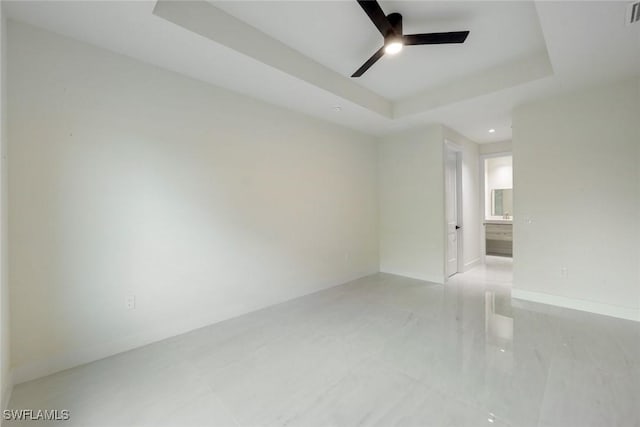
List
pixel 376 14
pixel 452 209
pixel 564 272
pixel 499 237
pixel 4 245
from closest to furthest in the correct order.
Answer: pixel 4 245, pixel 376 14, pixel 564 272, pixel 452 209, pixel 499 237

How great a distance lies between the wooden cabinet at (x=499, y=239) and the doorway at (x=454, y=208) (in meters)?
2.34

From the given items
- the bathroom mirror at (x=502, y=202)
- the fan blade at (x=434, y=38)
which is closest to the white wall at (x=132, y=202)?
the fan blade at (x=434, y=38)

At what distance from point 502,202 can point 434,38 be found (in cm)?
637

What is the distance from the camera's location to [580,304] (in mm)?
3152

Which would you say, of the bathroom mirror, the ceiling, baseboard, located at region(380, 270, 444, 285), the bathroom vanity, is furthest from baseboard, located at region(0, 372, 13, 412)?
the bathroom mirror

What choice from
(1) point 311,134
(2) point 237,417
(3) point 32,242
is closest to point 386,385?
(2) point 237,417

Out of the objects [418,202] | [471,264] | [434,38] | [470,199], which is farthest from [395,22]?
[471,264]

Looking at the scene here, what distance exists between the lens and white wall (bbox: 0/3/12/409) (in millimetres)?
1606

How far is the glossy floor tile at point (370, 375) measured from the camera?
1.58 meters

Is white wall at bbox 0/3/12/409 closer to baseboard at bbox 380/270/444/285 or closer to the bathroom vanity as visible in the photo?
baseboard at bbox 380/270/444/285

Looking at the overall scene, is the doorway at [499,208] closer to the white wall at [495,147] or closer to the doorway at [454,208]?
the white wall at [495,147]

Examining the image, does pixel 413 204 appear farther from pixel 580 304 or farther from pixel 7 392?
pixel 7 392

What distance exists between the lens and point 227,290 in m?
2.97

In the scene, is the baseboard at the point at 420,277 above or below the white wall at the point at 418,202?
below
